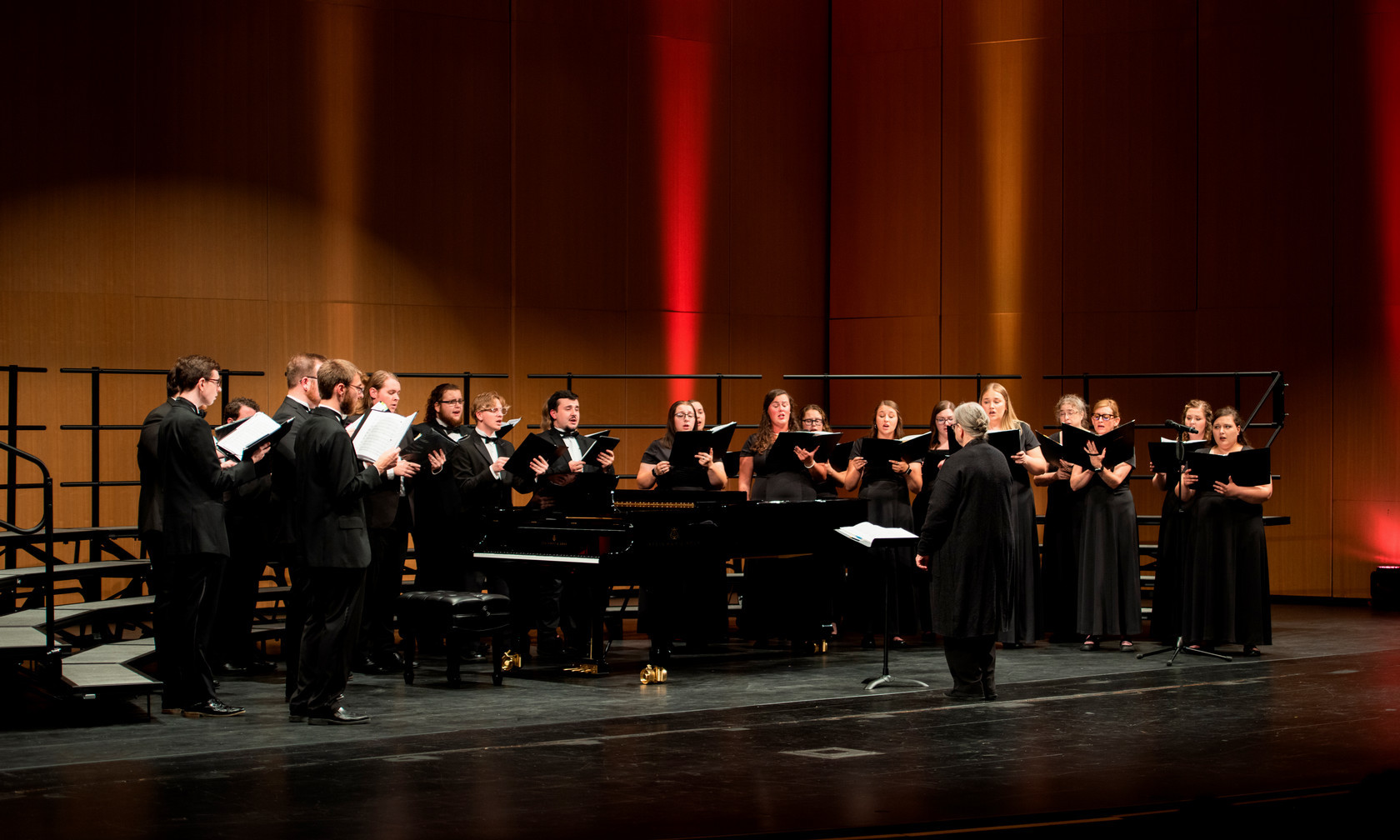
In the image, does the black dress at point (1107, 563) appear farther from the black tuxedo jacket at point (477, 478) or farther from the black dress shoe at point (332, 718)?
the black dress shoe at point (332, 718)

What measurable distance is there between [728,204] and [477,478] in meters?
4.68

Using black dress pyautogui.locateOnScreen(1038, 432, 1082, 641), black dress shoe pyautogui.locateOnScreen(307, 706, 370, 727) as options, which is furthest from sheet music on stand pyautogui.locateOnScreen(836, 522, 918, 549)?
black dress shoe pyautogui.locateOnScreen(307, 706, 370, 727)

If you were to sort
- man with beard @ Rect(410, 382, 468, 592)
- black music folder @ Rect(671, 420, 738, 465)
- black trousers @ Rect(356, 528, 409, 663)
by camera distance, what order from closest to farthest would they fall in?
black trousers @ Rect(356, 528, 409, 663)
black music folder @ Rect(671, 420, 738, 465)
man with beard @ Rect(410, 382, 468, 592)

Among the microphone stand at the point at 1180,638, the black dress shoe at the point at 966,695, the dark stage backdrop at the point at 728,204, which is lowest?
the black dress shoe at the point at 966,695

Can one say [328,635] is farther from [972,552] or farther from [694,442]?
[972,552]

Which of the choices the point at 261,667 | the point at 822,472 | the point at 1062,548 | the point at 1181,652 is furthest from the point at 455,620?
the point at 1181,652

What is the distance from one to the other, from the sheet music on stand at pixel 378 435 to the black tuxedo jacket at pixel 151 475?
0.90 meters

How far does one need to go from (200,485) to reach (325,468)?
24.6 inches

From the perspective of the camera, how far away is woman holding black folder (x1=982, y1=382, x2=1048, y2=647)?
332 inches

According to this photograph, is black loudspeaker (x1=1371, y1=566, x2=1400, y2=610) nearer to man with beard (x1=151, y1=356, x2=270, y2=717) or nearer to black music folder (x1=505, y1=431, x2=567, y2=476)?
black music folder (x1=505, y1=431, x2=567, y2=476)

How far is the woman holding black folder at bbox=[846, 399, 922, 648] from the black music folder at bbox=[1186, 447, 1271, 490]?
1.55 metres

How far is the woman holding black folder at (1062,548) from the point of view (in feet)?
28.0

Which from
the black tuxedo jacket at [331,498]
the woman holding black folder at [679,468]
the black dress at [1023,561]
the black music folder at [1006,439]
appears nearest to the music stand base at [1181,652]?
the black dress at [1023,561]

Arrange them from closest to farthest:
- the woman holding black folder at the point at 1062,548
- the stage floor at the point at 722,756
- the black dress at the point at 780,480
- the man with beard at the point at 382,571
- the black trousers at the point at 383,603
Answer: the stage floor at the point at 722,756, the man with beard at the point at 382,571, the black trousers at the point at 383,603, the black dress at the point at 780,480, the woman holding black folder at the point at 1062,548
